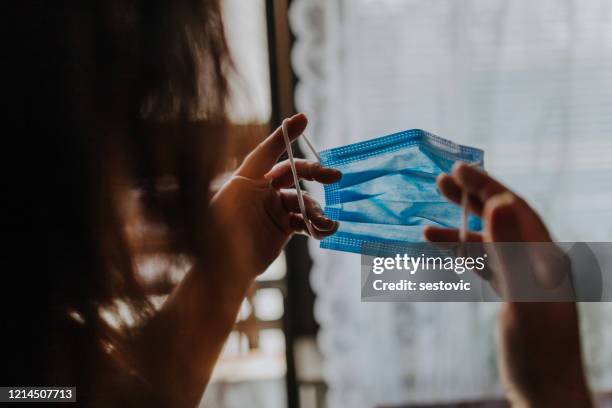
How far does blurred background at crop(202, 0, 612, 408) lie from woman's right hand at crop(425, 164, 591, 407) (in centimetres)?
16

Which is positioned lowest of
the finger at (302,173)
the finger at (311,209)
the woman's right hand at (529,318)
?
the woman's right hand at (529,318)

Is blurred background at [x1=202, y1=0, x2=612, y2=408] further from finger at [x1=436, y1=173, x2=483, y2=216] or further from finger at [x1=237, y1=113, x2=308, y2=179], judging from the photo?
finger at [x1=436, y1=173, x2=483, y2=216]

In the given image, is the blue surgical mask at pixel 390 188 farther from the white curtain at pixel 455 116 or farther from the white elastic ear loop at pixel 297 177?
the white curtain at pixel 455 116

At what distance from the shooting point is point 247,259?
0.73 metres

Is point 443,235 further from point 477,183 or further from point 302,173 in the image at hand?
point 302,173

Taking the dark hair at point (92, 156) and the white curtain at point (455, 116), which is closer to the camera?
the dark hair at point (92, 156)

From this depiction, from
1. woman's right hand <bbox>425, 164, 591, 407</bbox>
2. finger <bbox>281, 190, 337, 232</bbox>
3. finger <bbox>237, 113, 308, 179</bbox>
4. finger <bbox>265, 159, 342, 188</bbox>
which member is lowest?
woman's right hand <bbox>425, 164, 591, 407</bbox>

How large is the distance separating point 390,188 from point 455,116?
0.42 meters

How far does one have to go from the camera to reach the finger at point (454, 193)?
561 millimetres

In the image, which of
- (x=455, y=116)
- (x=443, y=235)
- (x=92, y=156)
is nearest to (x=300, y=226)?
(x=443, y=235)

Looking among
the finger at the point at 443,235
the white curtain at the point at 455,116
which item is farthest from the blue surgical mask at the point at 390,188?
the white curtain at the point at 455,116

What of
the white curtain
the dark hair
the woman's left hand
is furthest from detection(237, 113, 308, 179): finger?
the white curtain

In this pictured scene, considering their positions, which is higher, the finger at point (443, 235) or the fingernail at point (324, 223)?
the fingernail at point (324, 223)

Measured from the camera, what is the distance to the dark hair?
652 mm
